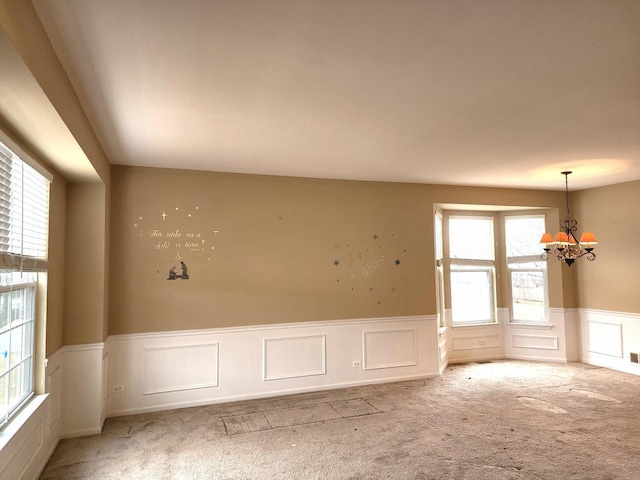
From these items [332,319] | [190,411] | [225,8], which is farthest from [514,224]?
[225,8]

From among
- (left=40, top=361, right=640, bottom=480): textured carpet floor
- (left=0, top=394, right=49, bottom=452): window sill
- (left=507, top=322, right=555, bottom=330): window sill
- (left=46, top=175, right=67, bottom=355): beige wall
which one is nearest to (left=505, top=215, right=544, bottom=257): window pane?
(left=507, top=322, right=555, bottom=330): window sill

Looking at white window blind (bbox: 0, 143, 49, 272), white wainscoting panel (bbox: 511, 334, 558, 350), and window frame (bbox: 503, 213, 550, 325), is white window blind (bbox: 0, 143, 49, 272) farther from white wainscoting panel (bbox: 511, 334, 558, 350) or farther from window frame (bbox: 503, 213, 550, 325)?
white wainscoting panel (bbox: 511, 334, 558, 350)

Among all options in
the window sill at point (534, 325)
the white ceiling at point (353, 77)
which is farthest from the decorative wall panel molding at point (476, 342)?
the white ceiling at point (353, 77)

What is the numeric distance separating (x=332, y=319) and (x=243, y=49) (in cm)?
375

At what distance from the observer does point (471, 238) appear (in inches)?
267

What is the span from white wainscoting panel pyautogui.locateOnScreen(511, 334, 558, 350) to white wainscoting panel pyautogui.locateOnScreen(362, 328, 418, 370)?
2177 mm

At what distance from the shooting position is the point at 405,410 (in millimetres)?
4383

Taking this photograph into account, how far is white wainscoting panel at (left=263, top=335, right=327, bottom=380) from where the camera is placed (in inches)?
195

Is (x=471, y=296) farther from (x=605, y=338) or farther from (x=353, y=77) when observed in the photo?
(x=353, y=77)

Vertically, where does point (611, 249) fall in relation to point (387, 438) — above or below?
above

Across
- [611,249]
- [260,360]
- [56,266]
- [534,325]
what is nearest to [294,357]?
[260,360]

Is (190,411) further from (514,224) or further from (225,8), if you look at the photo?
(514,224)

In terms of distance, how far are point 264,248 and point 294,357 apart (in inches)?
54.8

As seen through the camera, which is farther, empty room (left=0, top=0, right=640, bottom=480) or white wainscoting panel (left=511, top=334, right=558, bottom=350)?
white wainscoting panel (left=511, top=334, right=558, bottom=350)
